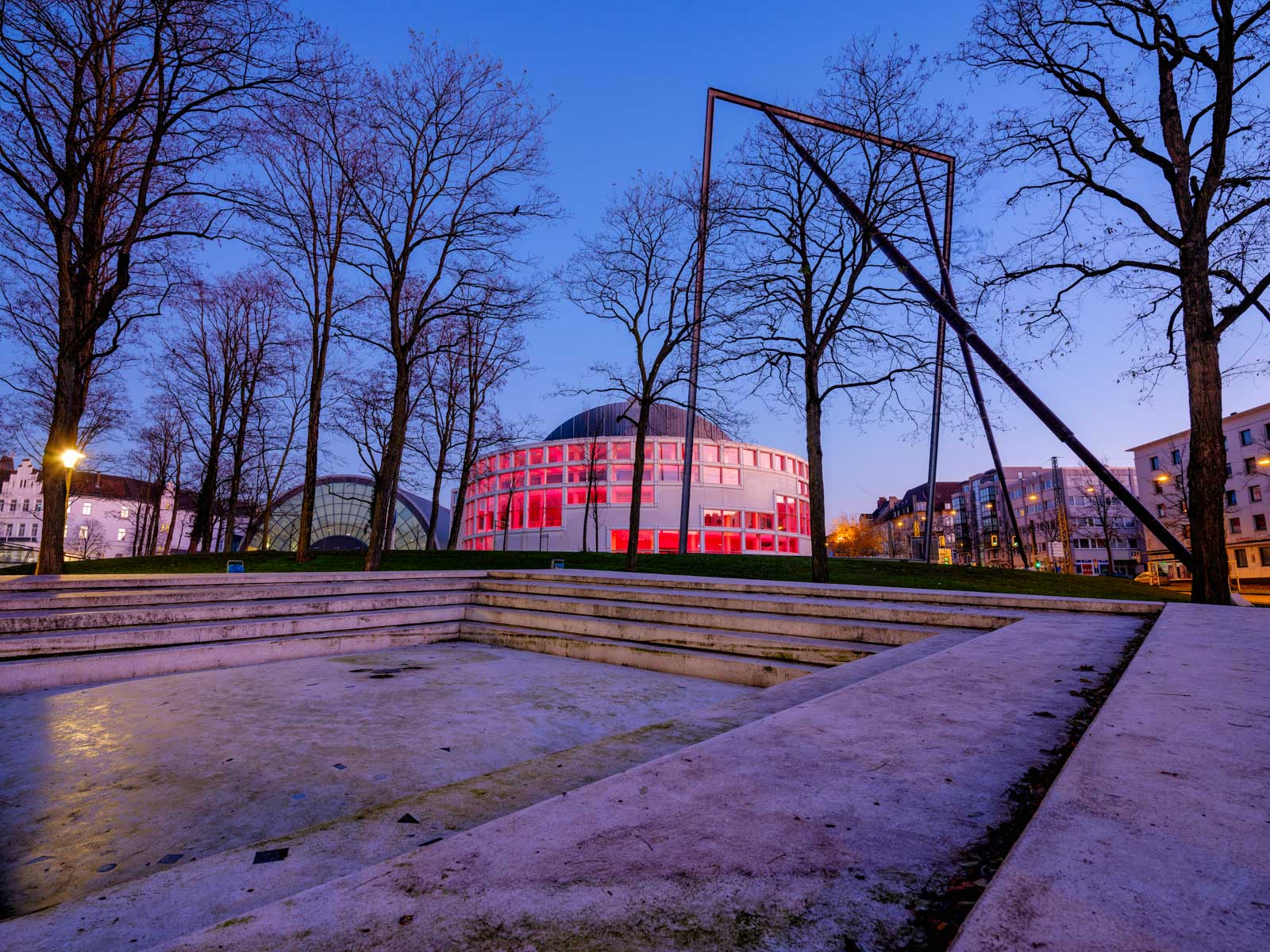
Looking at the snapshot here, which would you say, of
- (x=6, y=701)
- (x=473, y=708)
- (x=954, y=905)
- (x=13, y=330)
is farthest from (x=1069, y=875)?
(x=13, y=330)

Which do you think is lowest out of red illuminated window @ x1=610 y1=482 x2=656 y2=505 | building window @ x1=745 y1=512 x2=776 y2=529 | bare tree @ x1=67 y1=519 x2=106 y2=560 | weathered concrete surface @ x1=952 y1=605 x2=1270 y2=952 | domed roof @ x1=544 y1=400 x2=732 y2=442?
bare tree @ x1=67 y1=519 x2=106 y2=560

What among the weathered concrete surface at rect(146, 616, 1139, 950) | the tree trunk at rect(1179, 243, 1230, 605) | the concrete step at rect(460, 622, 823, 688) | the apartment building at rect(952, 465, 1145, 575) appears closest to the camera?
the weathered concrete surface at rect(146, 616, 1139, 950)

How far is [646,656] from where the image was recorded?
6.88m

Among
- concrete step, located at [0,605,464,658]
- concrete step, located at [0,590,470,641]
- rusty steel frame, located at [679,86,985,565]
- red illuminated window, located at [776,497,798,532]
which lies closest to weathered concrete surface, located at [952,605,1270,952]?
concrete step, located at [0,605,464,658]

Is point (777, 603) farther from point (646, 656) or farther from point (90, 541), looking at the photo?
point (90, 541)

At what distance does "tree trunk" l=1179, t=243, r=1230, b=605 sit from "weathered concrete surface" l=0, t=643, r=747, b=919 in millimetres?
8720

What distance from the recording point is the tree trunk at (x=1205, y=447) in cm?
909

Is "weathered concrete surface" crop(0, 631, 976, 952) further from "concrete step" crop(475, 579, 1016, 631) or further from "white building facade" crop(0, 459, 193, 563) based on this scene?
"white building facade" crop(0, 459, 193, 563)

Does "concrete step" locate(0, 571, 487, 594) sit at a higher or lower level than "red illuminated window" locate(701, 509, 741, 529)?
lower

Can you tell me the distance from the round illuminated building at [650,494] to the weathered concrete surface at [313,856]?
50.2 metres

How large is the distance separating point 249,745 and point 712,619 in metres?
4.95

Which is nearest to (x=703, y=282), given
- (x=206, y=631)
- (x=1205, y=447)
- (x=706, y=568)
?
(x=706, y=568)

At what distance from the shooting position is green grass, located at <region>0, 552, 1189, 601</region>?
1548cm

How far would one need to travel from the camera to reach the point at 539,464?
61250mm
